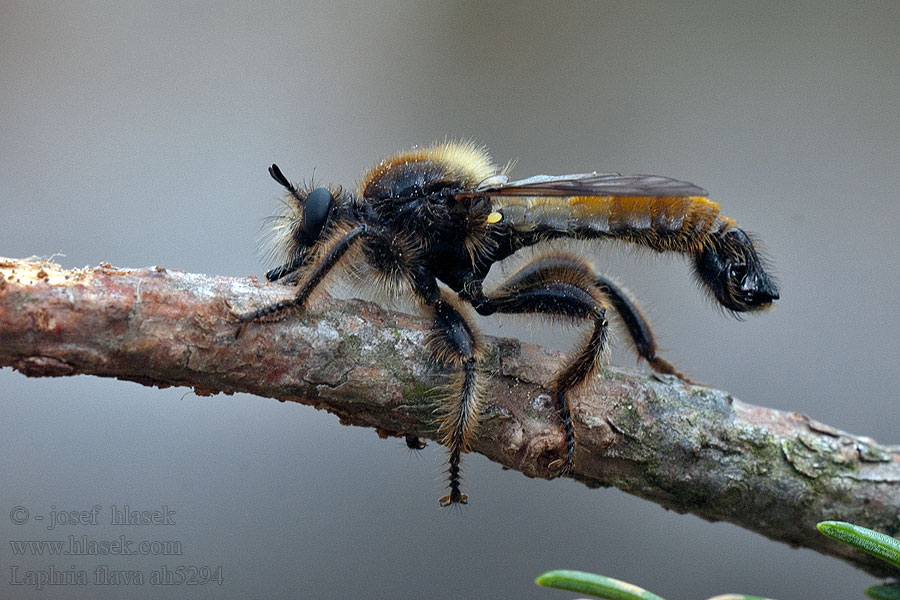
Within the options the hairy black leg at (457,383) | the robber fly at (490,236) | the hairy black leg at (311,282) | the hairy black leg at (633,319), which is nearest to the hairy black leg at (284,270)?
the robber fly at (490,236)

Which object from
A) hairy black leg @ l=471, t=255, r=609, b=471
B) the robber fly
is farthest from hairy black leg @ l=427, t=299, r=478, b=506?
A: hairy black leg @ l=471, t=255, r=609, b=471

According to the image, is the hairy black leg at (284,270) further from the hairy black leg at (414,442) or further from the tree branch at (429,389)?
the hairy black leg at (414,442)

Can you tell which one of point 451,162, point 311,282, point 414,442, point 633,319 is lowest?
point 414,442

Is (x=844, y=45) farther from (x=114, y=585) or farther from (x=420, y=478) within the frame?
(x=114, y=585)

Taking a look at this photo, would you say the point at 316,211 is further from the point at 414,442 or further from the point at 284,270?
the point at 414,442

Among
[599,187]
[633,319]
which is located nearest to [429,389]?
[599,187]

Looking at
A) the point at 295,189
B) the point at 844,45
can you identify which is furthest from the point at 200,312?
the point at 844,45
